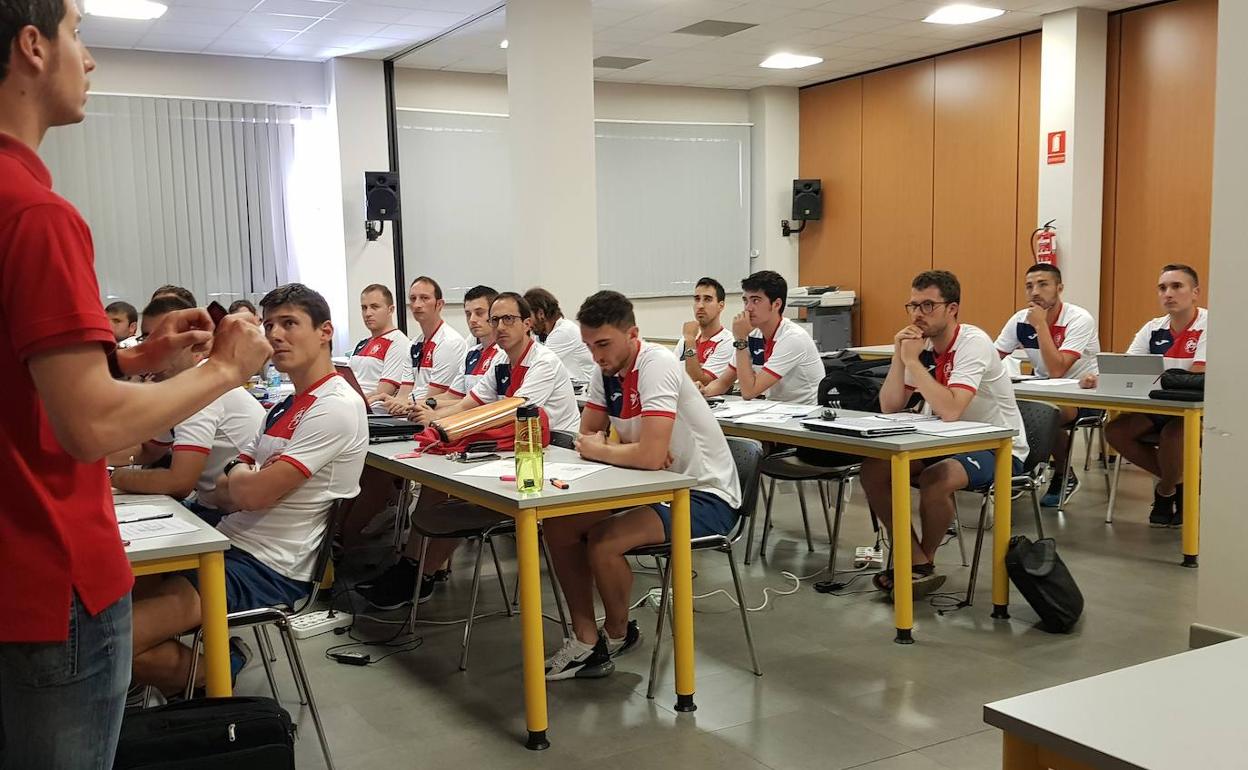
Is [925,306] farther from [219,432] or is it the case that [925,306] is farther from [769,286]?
[219,432]

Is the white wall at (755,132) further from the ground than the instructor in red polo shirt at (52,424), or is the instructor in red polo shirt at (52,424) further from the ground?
the white wall at (755,132)

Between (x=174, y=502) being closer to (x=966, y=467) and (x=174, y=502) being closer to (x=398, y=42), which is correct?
(x=966, y=467)

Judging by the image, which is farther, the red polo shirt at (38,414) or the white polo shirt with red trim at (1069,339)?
the white polo shirt with red trim at (1069,339)

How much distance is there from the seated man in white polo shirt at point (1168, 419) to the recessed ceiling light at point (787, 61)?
4.89 metres

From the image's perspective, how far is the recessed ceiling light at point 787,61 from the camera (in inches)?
402

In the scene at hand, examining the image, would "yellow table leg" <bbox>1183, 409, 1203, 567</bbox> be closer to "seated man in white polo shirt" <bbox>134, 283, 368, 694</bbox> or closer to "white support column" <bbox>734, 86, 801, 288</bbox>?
"seated man in white polo shirt" <bbox>134, 283, 368, 694</bbox>

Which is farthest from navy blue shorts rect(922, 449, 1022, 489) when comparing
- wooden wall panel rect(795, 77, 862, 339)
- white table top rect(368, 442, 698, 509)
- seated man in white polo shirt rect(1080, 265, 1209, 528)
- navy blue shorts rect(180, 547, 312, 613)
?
wooden wall panel rect(795, 77, 862, 339)

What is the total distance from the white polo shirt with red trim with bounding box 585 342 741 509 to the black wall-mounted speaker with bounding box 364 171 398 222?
627 centimetres

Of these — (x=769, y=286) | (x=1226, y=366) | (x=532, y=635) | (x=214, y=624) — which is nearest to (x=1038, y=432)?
(x=769, y=286)

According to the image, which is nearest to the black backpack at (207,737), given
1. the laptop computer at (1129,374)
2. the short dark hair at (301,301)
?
the short dark hair at (301,301)

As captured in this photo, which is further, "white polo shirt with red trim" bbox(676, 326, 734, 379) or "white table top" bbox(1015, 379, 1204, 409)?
"white polo shirt with red trim" bbox(676, 326, 734, 379)

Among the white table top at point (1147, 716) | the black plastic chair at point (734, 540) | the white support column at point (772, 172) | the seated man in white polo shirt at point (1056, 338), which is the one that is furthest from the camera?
the white support column at point (772, 172)

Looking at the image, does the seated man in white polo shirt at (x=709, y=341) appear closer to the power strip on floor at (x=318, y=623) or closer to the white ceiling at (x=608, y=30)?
the power strip on floor at (x=318, y=623)

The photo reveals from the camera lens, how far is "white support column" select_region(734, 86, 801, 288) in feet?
38.7
